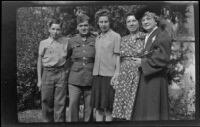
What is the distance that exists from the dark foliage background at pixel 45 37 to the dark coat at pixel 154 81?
12 cm

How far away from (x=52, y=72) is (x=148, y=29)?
1512 millimetres

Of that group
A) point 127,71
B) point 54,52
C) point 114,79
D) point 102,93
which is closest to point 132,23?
point 127,71

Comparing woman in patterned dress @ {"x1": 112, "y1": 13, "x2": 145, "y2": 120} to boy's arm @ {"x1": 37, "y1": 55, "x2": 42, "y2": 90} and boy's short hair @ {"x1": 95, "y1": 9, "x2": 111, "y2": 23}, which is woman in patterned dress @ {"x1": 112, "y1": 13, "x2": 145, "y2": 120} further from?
boy's arm @ {"x1": 37, "y1": 55, "x2": 42, "y2": 90}

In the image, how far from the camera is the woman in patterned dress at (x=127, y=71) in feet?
20.8

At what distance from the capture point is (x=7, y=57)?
6.37 metres

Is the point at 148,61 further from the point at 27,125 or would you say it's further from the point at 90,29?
the point at 27,125

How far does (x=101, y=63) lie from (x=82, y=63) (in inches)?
10.7

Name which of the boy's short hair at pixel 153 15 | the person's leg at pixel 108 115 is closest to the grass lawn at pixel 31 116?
the person's leg at pixel 108 115

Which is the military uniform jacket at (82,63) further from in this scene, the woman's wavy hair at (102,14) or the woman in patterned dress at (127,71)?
the woman in patterned dress at (127,71)

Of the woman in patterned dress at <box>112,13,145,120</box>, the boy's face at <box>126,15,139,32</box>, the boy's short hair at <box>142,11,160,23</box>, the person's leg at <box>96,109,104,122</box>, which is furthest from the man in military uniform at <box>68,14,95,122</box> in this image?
the boy's short hair at <box>142,11,160,23</box>

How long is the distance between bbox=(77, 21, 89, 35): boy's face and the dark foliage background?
2.8 inches

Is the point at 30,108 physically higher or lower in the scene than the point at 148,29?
lower

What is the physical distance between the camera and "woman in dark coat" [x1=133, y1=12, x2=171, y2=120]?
629 cm

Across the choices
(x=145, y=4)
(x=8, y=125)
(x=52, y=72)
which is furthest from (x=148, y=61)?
(x=8, y=125)
